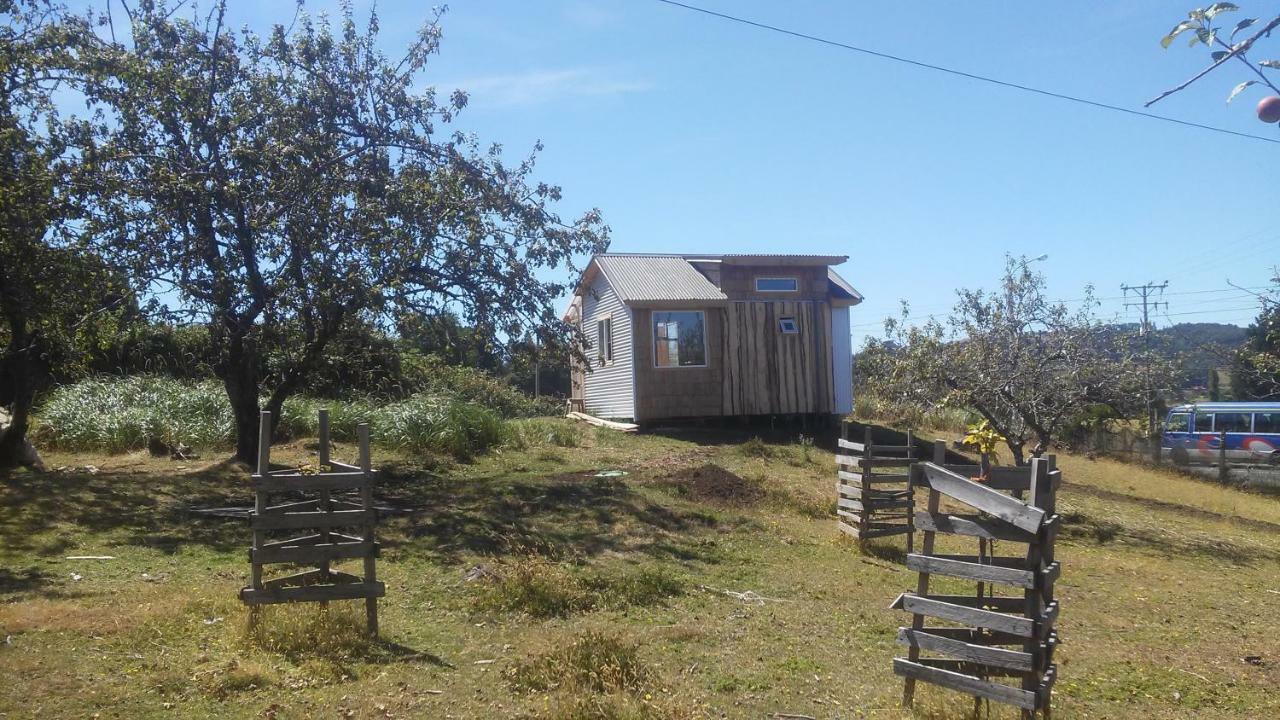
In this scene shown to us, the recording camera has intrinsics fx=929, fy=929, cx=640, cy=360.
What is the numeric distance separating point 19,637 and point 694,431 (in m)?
16.4

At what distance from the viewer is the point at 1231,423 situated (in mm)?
24672

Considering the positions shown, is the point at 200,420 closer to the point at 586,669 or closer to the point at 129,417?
the point at 129,417

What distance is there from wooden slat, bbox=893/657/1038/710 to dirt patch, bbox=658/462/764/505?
7750 mm

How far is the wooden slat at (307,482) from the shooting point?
6.44m

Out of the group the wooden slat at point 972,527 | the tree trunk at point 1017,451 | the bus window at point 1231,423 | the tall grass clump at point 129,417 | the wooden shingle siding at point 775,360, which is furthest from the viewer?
the bus window at point 1231,423

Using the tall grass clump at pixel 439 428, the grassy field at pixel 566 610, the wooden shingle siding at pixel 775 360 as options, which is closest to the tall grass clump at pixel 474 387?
the tall grass clump at pixel 439 428

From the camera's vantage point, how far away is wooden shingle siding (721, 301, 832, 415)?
2242cm

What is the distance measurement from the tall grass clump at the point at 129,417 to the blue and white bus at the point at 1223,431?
70.0 ft

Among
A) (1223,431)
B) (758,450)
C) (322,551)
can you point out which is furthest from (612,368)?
(322,551)

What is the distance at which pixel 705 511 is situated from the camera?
1262 centimetres

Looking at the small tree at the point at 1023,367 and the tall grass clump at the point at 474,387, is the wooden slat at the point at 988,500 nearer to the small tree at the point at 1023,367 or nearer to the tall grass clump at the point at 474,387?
the small tree at the point at 1023,367

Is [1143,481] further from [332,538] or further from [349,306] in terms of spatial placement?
[332,538]

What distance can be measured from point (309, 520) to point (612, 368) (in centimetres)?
1687

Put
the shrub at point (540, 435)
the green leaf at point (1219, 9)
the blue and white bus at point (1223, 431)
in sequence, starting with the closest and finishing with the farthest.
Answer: the green leaf at point (1219, 9)
the shrub at point (540, 435)
the blue and white bus at point (1223, 431)
